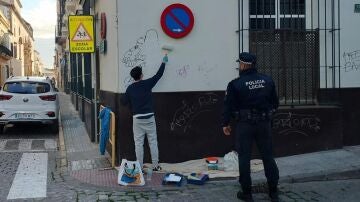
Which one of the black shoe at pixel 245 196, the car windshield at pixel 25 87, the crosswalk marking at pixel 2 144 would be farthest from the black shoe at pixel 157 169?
the car windshield at pixel 25 87

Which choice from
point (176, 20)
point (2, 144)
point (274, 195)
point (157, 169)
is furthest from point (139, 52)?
point (2, 144)

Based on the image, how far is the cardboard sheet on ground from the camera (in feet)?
25.9

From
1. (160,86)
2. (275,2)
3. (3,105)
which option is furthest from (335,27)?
(3,105)

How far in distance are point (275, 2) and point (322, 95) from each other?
1.91m

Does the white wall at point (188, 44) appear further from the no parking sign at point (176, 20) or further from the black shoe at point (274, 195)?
the black shoe at point (274, 195)

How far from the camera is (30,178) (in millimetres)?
8203

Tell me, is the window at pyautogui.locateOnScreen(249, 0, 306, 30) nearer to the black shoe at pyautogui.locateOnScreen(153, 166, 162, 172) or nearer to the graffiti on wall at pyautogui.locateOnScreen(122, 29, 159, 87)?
the graffiti on wall at pyautogui.locateOnScreen(122, 29, 159, 87)

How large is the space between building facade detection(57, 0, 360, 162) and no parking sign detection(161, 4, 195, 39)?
0.04 metres

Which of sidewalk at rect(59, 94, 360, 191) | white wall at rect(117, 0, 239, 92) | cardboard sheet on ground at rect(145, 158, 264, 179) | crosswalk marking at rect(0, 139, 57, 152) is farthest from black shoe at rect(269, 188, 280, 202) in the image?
crosswalk marking at rect(0, 139, 57, 152)

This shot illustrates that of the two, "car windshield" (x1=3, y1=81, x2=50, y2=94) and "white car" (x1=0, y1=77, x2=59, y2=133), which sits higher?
"car windshield" (x1=3, y1=81, x2=50, y2=94)

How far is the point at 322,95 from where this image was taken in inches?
364

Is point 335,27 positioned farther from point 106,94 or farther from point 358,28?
point 106,94

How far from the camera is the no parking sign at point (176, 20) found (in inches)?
336

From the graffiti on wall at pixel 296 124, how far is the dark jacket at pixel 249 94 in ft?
7.70
